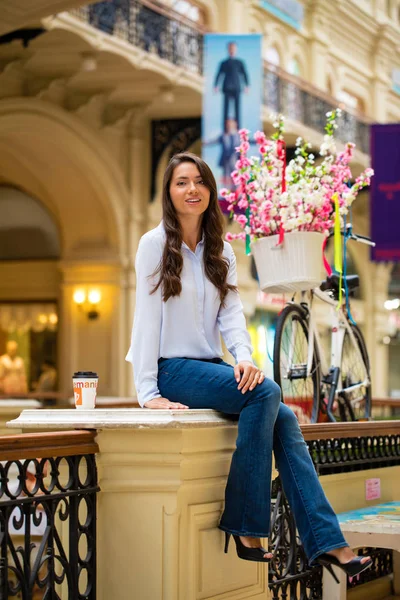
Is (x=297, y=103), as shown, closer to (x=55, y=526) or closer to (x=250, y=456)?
(x=250, y=456)

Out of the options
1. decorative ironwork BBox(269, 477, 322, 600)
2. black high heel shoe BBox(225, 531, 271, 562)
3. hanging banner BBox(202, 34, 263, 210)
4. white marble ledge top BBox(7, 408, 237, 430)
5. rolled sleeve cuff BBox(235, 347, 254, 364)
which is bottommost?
decorative ironwork BBox(269, 477, 322, 600)

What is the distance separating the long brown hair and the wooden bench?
1.48m

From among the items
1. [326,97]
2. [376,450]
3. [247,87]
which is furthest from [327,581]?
[326,97]

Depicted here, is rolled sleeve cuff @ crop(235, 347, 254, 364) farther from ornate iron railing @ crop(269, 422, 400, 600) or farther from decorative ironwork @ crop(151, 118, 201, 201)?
decorative ironwork @ crop(151, 118, 201, 201)

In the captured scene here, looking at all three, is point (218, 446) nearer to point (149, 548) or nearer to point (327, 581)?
point (149, 548)

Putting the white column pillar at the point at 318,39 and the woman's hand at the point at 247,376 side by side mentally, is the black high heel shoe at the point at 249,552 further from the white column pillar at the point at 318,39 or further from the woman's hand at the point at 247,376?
the white column pillar at the point at 318,39

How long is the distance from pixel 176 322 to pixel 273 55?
1765 centimetres

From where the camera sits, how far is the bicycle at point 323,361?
6.05 m

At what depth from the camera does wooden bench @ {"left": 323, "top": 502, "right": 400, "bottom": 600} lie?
15.7ft

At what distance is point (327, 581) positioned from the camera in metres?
5.02

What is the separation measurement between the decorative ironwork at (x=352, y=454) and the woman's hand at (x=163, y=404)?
161 cm

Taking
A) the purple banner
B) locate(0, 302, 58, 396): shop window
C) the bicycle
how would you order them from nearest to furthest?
1. the bicycle
2. the purple banner
3. locate(0, 302, 58, 396): shop window

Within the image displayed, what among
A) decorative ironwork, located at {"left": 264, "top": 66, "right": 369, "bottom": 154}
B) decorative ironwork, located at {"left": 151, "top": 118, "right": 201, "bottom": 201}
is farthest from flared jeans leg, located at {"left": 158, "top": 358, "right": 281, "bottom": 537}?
decorative ironwork, located at {"left": 264, "top": 66, "right": 369, "bottom": 154}

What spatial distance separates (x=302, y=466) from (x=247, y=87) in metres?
10.2
